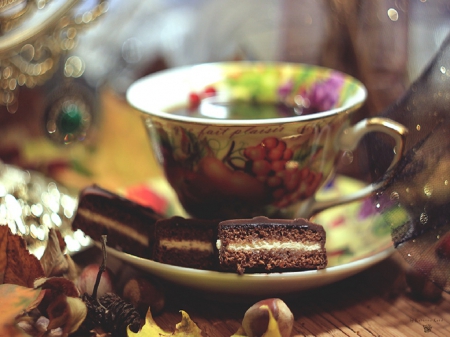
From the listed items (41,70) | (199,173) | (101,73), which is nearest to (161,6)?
(101,73)

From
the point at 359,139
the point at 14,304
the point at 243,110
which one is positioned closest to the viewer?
the point at 14,304

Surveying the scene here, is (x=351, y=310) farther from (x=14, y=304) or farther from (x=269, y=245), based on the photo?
(x=14, y=304)

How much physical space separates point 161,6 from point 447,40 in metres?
0.97

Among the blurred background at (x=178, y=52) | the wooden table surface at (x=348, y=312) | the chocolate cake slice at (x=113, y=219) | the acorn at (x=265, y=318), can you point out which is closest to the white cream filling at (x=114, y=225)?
the chocolate cake slice at (x=113, y=219)

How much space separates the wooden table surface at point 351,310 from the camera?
64 centimetres

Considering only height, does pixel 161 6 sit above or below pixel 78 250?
above

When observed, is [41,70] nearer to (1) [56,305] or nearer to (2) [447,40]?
(1) [56,305]

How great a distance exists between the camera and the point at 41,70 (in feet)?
3.66

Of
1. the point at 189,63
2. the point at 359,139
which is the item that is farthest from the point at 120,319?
the point at 189,63

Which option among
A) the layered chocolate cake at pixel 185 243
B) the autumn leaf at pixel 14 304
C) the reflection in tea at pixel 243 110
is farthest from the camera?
the reflection in tea at pixel 243 110

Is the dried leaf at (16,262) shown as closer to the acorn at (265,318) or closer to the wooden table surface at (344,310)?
the wooden table surface at (344,310)

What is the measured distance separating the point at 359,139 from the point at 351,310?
0.91 feet

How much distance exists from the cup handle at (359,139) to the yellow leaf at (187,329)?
327 mm

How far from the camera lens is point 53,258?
0.69 m
